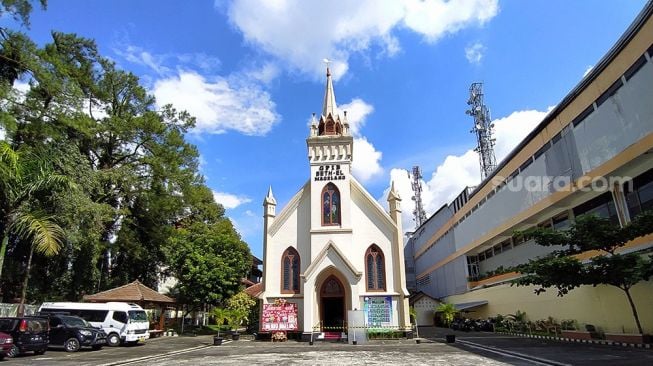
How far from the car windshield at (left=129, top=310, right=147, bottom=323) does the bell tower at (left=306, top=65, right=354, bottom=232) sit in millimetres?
10566

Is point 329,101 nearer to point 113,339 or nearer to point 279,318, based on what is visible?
point 279,318

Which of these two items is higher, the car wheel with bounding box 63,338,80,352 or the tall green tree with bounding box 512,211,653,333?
the tall green tree with bounding box 512,211,653,333

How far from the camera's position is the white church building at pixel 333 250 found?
24.1m

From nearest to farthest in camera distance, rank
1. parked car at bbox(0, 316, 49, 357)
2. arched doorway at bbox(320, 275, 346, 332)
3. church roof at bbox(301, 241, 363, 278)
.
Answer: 1. parked car at bbox(0, 316, 49, 357)
2. church roof at bbox(301, 241, 363, 278)
3. arched doorway at bbox(320, 275, 346, 332)

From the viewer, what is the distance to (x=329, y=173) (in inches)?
1066

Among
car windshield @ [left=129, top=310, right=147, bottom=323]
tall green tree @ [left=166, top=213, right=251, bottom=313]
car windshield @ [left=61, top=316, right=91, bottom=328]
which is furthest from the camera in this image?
tall green tree @ [left=166, top=213, right=251, bottom=313]

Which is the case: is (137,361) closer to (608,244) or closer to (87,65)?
(608,244)

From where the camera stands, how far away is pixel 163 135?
31.7 metres

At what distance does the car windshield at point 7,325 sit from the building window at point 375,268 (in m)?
17.1

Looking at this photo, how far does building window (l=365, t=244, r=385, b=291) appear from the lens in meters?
24.9

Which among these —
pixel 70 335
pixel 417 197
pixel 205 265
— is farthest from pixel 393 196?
pixel 417 197

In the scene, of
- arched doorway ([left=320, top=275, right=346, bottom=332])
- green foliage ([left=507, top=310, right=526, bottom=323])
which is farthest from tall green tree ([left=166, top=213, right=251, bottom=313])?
green foliage ([left=507, top=310, right=526, bottom=323])

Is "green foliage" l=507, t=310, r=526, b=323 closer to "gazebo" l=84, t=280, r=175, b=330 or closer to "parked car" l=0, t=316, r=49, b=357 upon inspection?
"gazebo" l=84, t=280, r=175, b=330

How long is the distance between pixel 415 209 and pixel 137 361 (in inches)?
2374
